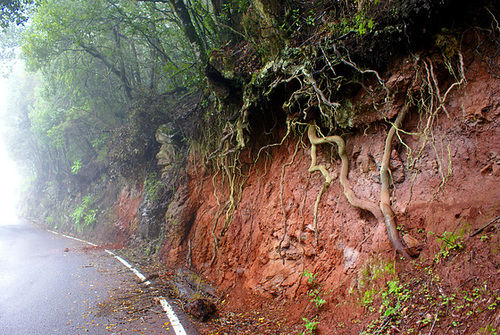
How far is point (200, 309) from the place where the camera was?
5484mm

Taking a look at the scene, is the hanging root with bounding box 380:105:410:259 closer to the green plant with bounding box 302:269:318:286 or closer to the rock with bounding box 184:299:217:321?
the green plant with bounding box 302:269:318:286

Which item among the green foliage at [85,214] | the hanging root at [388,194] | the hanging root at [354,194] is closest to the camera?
the hanging root at [388,194]

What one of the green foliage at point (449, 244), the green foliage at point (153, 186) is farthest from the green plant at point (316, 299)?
the green foliage at point (153, 186)

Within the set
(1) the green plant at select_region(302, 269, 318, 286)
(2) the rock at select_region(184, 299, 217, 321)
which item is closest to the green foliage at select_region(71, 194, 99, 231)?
(2) the rock at select_region(184, 299, 217, 321)

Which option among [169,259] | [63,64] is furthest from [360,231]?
[63,64]

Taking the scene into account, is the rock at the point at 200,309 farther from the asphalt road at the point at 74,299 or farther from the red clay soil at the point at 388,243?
the asphalt road at the point at 74,299

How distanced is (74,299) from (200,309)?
3.04 m

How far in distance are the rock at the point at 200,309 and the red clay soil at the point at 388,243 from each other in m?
0.16

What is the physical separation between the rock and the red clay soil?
0.54ft

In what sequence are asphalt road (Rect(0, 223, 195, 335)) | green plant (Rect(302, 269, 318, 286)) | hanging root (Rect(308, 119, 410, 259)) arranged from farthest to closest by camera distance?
green plant (Rect(302, 269, 318, 286)) → asphalt road (Rect(0, 223, 195, 335)) → hanging root (Rect(308, 119, 410, 259))

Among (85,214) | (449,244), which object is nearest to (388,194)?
(449,244)

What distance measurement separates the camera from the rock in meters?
5.41

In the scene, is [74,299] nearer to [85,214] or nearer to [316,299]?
[316,299]

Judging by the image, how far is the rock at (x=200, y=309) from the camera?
17.7ft
